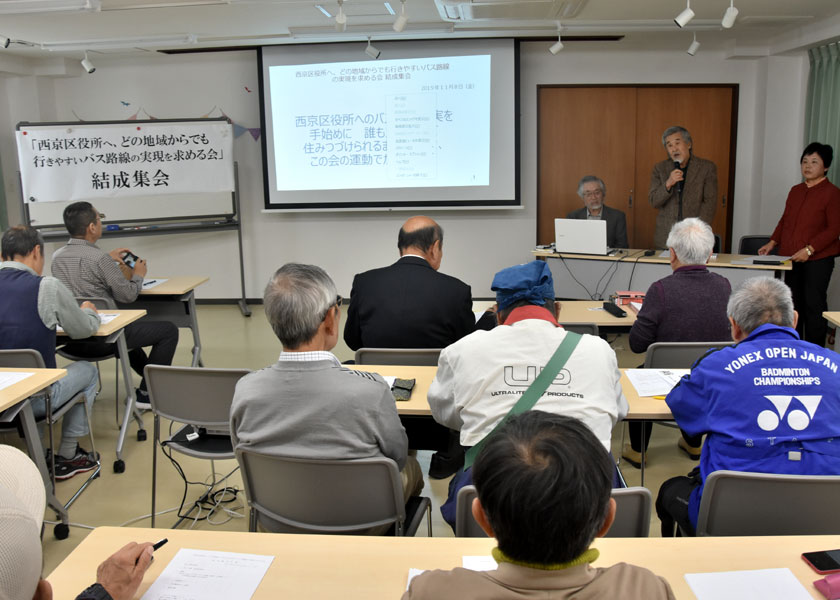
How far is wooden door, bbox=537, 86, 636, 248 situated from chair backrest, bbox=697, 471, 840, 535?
5.29 metres

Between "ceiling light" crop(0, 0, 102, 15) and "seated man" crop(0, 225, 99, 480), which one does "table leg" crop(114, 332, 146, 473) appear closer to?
"seated man" crop(0, 225, 99, 480)

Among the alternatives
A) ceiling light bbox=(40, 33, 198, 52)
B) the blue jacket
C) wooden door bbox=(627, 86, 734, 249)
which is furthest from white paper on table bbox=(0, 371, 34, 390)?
wooden door bbox=(627, 86, 734, 249)

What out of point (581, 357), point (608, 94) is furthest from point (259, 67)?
point (581, 357)

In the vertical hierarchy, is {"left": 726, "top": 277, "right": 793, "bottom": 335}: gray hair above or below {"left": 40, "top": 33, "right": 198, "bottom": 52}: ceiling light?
below

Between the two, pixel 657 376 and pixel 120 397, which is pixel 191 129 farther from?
pixel 657 376

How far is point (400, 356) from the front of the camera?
2.91m

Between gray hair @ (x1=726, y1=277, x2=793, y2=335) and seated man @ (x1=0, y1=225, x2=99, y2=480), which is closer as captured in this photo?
gray hair @ (x1=726, y1=277, x2=793, y2=335)

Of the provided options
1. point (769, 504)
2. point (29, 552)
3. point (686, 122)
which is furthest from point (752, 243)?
point (29, 552)

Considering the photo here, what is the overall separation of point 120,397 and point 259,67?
3.53 meters

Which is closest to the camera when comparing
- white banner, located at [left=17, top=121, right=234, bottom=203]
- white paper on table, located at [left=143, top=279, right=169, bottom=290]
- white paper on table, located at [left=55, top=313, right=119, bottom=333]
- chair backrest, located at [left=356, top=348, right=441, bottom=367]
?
chair backrest, located at [left=356, top=348, right=441, bottom=367]

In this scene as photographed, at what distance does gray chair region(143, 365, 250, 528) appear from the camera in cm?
257

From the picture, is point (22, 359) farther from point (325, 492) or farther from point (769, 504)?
point (769, 504)

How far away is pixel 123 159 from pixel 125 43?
43.3 inches

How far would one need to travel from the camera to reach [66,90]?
278 inches
